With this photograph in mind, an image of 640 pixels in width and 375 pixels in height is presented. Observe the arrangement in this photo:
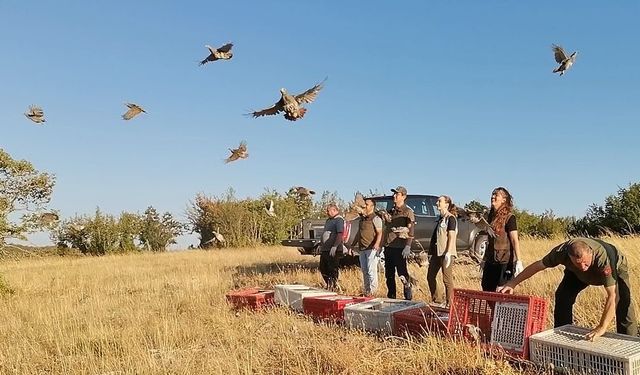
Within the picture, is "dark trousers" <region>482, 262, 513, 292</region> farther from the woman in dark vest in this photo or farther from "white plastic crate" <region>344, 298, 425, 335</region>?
"white plastic crate" <region>344, 298, 425, 335</region>

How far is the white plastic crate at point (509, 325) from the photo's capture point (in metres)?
4.70

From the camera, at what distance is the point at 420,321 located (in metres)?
5.64

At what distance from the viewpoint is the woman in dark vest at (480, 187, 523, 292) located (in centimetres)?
637

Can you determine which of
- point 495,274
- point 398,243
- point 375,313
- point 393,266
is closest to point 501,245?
point 495,274

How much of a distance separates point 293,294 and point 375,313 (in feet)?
6.02

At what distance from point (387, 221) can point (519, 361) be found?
4.07 m

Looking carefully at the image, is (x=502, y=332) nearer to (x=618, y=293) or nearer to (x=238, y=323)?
(x=618, y=293)

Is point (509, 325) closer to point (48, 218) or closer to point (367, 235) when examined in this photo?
point (367, 235)

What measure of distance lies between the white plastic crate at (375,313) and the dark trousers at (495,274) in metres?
0.81

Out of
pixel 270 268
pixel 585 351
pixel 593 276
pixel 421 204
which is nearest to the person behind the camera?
pixel 585 351

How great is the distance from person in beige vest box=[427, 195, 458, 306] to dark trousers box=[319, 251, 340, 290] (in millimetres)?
2247

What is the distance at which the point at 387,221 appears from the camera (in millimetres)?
8516

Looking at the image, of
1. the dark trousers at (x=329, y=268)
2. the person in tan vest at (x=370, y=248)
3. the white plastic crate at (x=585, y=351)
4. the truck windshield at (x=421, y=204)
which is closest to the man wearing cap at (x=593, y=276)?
the white plastic crate at (x=585, y=351)

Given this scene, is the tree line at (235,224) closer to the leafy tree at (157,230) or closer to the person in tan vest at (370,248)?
the leafy tree at (157,230)
